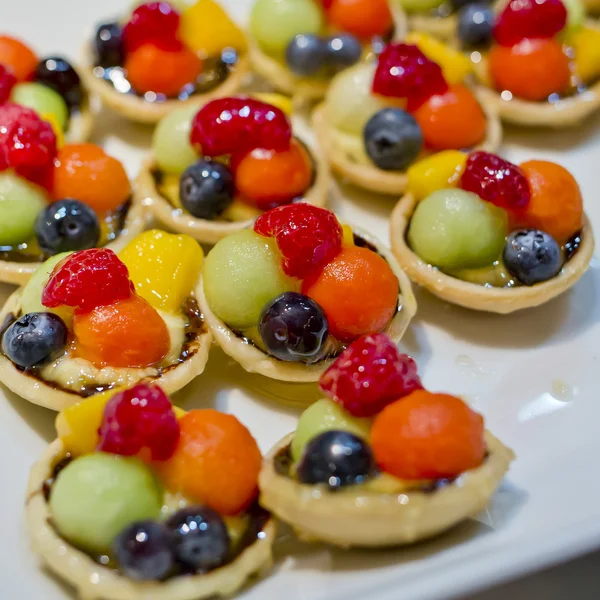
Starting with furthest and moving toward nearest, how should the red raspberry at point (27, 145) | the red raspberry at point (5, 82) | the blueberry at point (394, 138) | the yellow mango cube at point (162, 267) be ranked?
the red raspberry at point (5, 82)
the blueberry at point (394, 138)
the red raspberry at point (27, 145)
the yellow mango cube at point (162, 267)

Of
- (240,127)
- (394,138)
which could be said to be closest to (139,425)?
(240,127)

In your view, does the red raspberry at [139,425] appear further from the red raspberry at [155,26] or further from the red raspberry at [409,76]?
the red raspberry at [155,26]

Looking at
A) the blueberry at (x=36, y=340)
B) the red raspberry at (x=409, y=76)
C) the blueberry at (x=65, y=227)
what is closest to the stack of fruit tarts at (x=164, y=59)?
the red raspberry at (x=409, y=76)

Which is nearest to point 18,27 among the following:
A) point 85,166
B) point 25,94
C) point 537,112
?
point 25,94

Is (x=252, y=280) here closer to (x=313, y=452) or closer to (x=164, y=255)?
(x=164, y=255)

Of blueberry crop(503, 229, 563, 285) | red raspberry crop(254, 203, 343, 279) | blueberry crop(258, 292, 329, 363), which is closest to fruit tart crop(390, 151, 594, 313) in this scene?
blueberry crop(503, 229, 563, 285)

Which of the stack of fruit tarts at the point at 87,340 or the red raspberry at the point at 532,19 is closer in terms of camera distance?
the stack of fruit tarts at the point at 87,340

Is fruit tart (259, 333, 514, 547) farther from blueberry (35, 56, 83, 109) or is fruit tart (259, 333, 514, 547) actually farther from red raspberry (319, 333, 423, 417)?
blueberry (35, 56, 83, 109)
